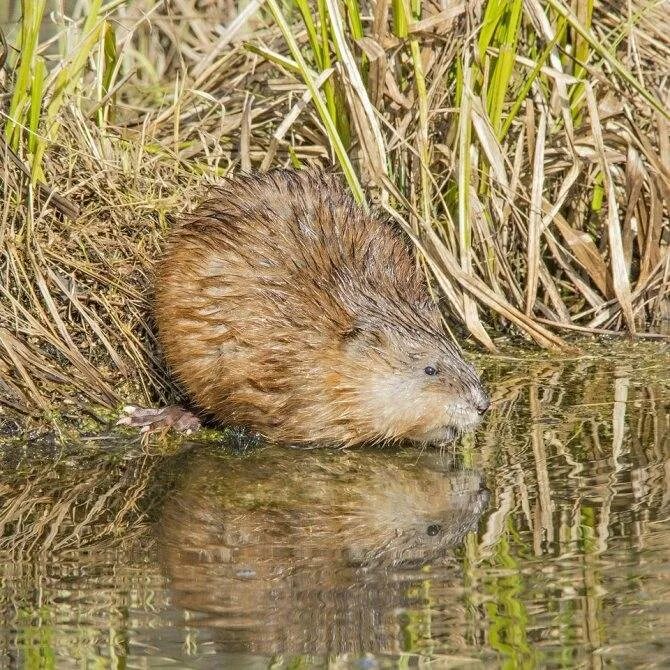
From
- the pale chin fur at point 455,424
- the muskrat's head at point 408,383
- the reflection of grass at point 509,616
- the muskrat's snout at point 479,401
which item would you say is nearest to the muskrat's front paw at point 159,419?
the muskrat's head at point 408,383

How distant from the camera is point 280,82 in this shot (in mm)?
5598

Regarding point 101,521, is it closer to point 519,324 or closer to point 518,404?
point 518,404

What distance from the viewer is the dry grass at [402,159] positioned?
4469 millimetres

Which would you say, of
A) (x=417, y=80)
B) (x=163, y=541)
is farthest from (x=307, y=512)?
(x=417, y=80)

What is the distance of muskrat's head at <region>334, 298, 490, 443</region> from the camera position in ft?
13.2

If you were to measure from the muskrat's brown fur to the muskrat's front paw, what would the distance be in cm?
9

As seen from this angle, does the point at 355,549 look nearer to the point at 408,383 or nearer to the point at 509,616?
the point at 509,616

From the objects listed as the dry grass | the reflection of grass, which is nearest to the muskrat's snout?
the dry grass

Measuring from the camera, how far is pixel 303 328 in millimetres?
4156

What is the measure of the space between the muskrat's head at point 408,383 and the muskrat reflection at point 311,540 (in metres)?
0.11

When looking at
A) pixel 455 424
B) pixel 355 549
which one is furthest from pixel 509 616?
pixel 455 424

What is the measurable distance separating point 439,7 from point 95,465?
2.25 m

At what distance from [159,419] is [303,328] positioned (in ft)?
1.81

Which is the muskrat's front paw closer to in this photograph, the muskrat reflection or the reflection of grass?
the muskrat reflection
